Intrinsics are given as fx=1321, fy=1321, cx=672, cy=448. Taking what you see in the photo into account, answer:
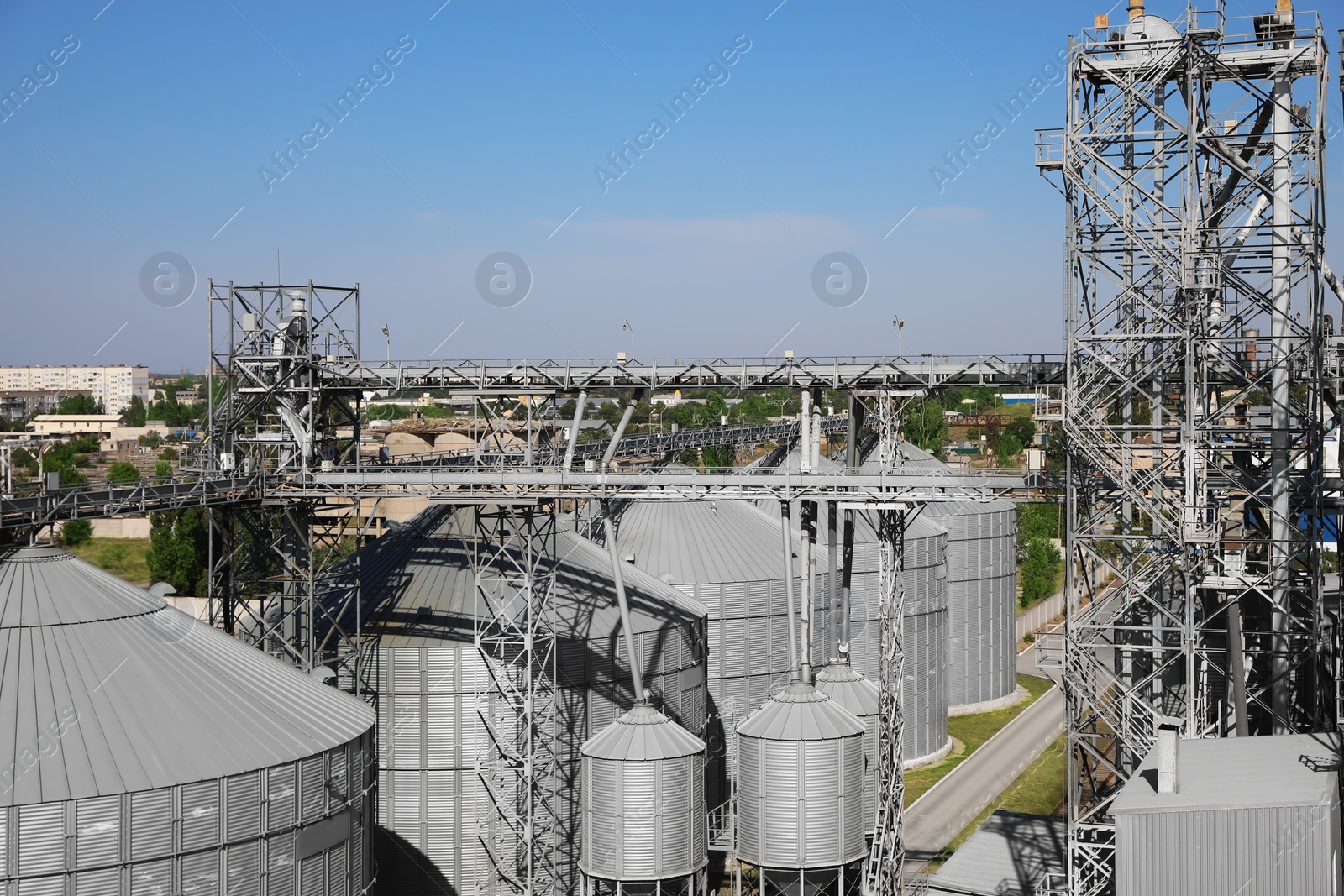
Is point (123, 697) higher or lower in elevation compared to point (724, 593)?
higher

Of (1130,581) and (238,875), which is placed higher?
(1130,581)

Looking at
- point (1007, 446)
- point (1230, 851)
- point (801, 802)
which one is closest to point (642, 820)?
point (801, 802)

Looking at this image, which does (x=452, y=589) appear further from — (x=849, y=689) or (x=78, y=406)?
(x=78, y=406)

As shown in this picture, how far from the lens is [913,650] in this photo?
2109 inches

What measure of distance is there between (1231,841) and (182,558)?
62927mm

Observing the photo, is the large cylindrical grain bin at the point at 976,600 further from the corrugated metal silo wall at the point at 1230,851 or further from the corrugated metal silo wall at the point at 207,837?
the corrugated metal silo wall at the point at 207,837

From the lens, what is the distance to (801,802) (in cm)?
3133

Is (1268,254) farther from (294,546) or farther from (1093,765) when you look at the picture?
(294,546)

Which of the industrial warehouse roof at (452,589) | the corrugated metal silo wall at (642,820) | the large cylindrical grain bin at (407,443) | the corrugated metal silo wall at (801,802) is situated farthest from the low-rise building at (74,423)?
the corrugated metal silo wall at (801,802)

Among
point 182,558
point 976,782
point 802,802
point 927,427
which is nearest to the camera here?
point 802,802

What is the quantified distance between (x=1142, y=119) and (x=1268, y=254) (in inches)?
189

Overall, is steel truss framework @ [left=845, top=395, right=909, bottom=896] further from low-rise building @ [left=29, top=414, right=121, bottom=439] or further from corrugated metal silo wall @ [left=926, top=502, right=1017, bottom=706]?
low-rise building @ [left=29, top=414, right=121, bottom=439]

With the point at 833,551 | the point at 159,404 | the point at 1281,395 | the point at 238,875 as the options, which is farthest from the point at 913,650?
the point at 159,404

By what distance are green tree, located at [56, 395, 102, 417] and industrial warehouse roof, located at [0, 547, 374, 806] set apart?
167 m
